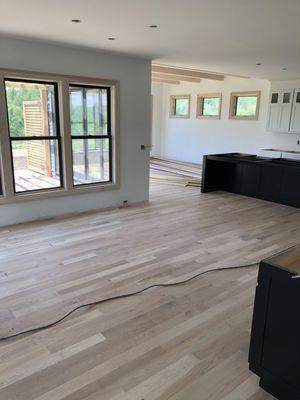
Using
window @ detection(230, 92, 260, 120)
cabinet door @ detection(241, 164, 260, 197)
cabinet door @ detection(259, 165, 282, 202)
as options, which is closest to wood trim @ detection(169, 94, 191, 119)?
window @ detection(230, 92, 260, 120)

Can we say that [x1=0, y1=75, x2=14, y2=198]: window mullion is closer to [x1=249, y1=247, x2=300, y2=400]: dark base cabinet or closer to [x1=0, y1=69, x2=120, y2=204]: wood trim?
[x1=0, y1=69, x2=120, y2=204]: wood trim

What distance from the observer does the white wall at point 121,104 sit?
4168 mm

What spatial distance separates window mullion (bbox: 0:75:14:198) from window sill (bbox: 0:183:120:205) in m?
0.09

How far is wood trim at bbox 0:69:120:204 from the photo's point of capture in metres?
4.17

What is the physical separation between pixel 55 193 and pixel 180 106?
23.5 feet

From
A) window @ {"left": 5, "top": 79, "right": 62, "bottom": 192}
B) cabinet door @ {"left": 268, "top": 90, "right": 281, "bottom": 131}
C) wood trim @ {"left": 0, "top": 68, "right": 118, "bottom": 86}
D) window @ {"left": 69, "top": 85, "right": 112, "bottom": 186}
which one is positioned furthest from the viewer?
cabinet door @ {"left": 268, "top": 90, "right": 281, "bottom": 131}

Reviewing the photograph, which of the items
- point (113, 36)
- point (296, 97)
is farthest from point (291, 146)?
point (113, 36)

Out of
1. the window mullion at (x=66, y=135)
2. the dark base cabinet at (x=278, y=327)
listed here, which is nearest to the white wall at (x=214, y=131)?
the window mullion at (x=66, y=135)

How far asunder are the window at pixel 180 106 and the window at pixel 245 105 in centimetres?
169

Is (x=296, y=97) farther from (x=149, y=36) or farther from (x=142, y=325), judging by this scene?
(x=142, y=325)

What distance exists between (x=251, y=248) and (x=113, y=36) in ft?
10.0

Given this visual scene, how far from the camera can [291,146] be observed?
26.5ft

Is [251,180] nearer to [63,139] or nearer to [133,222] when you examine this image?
[133,222]

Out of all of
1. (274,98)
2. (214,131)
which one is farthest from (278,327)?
(214,131)
